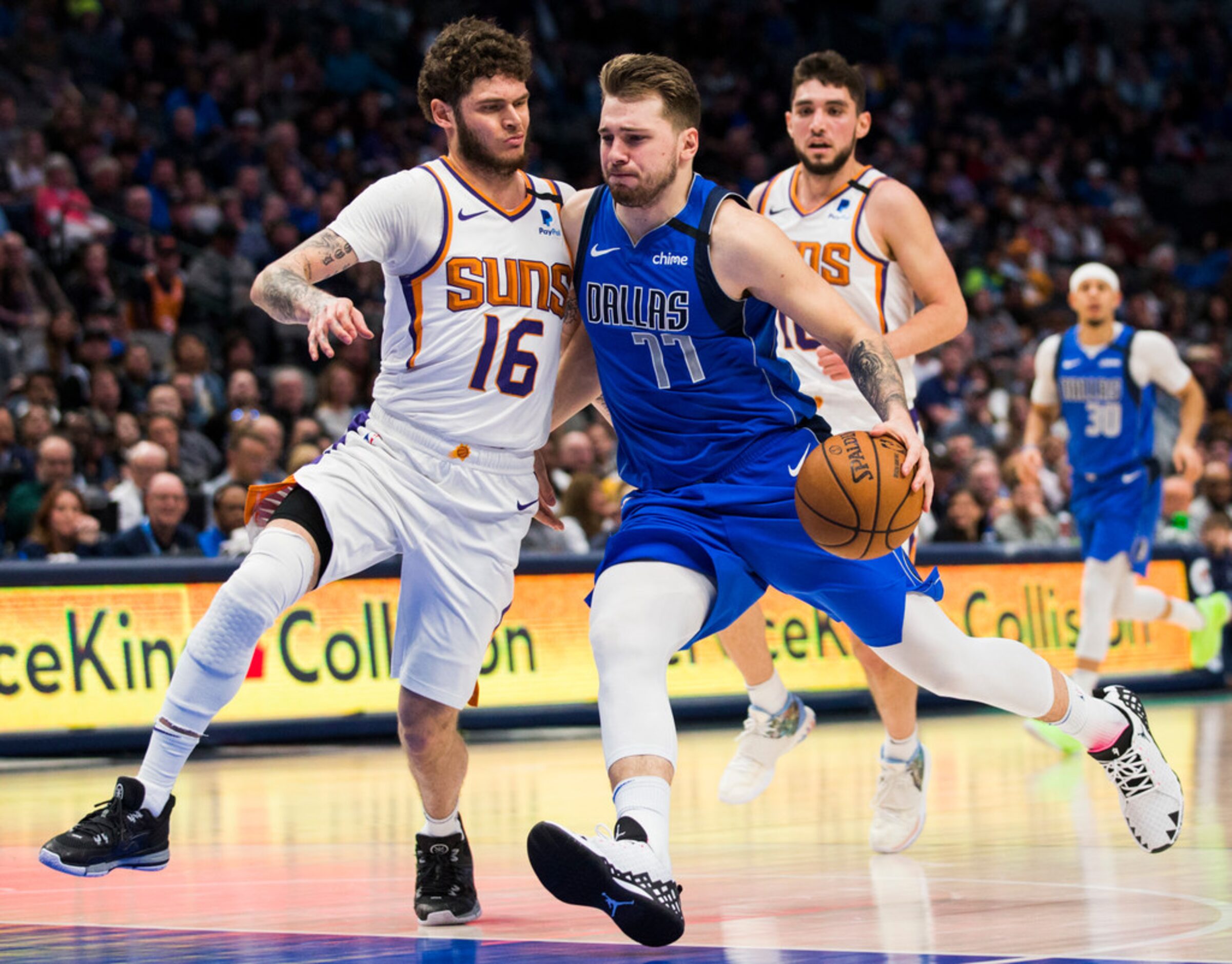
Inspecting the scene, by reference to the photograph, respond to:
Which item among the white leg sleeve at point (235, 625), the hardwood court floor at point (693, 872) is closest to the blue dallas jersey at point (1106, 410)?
the hardwood court floor at point (693, 872)

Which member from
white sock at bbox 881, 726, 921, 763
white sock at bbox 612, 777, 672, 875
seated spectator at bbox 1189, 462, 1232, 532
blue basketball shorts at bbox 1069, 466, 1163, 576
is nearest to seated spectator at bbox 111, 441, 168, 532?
blue basketball shorts at bbox 1069, 466, 1163, 576

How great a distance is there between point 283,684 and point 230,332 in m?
→ 4.10

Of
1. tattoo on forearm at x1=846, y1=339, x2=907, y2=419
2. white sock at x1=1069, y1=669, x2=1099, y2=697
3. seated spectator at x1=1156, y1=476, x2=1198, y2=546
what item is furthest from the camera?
seated spectator at x1=1156, y1=476, x2=1198, y2=546

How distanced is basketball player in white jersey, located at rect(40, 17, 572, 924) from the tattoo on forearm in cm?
99

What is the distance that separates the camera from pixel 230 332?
14.0 meters

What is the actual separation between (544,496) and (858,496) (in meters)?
1.45

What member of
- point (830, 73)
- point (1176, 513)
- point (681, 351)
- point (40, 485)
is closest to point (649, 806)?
point (681, 351)

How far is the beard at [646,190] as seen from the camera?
4.92m

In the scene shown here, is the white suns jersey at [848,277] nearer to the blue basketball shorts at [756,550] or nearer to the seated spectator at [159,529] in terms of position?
the blue basketball shorts at [756,550]

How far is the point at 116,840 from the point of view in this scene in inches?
188

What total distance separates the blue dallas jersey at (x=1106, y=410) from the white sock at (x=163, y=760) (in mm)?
7552

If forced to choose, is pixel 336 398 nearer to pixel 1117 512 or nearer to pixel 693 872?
pixel 1117 512

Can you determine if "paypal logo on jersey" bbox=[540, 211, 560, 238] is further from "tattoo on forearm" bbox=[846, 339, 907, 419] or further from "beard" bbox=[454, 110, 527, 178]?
"tattoo on forearm" bbox=[846, 339, 907, 419]

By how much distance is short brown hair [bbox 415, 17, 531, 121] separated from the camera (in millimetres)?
5320
